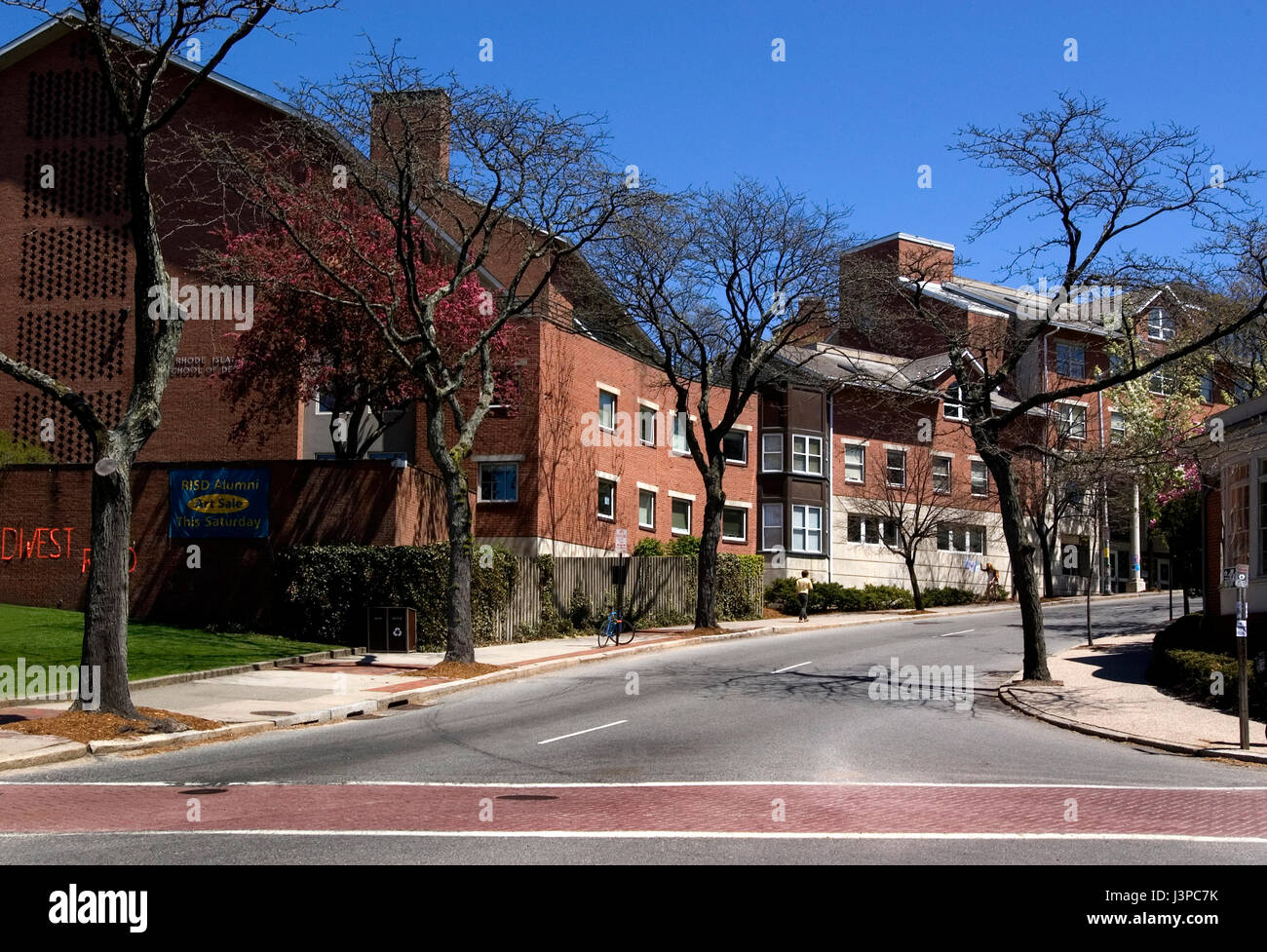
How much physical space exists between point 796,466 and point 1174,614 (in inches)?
684

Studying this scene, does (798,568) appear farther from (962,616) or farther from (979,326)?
(979,326)

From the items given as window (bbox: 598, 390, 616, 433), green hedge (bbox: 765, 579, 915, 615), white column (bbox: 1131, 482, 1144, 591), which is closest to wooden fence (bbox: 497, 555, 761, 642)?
green hedge (bbox: 765, 579, 915, 615)

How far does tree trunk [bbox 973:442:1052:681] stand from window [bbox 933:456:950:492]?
31.0m

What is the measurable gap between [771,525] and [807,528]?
5.43 feet

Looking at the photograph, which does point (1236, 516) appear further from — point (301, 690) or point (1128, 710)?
point (301, 690)

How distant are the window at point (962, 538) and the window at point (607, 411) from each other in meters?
20.9

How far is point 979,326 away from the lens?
27.0 m

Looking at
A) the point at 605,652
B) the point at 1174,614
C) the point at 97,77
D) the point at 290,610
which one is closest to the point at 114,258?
the point at 97,77

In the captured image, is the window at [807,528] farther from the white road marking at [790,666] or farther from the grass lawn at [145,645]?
the grass lawn at [145,645]

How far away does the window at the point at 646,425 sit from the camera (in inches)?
1796

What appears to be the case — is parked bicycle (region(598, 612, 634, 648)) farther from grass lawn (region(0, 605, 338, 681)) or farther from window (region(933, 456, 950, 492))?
window (region(933, 456, 950, 492))

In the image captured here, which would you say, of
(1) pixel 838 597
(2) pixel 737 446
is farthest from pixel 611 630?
(2) pixel 737 446

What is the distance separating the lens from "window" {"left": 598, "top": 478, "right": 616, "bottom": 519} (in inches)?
1683

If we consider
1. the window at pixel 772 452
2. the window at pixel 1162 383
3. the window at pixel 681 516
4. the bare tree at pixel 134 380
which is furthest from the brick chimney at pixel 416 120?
the window at pixel 1162 383
